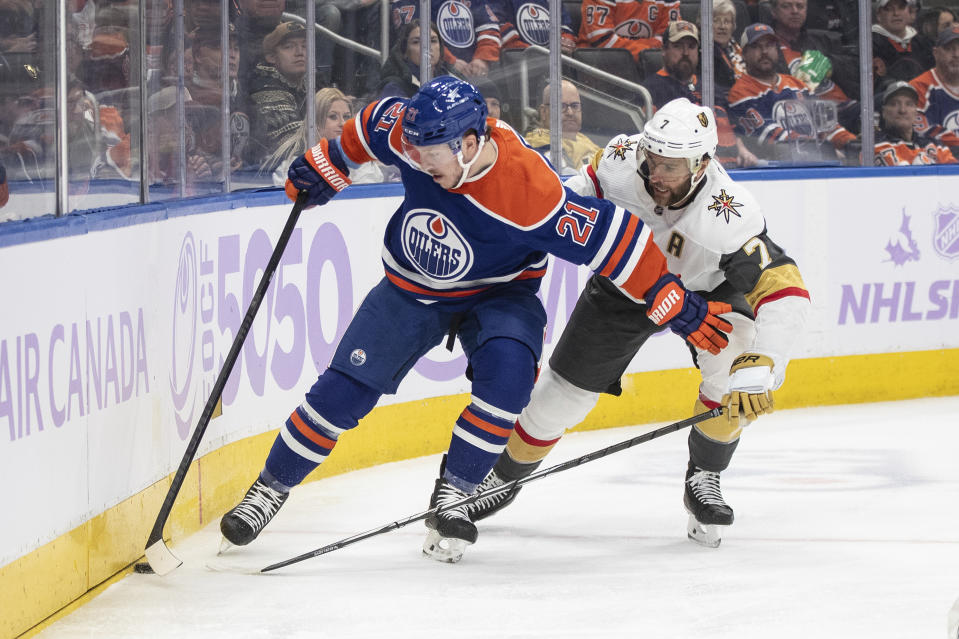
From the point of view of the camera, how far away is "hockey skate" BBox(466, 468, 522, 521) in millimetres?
3814

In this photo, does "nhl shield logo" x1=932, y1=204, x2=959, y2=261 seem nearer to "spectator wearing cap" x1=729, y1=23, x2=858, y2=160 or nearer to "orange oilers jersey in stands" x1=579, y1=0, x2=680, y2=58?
"spectator wearing cap" x1=729, y1=23, x2=858, y2=160

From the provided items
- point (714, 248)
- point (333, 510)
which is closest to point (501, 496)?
point (333, 510)

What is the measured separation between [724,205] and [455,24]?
7.48ft

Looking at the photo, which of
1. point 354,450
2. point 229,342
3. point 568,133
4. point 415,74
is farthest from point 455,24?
point 229,342

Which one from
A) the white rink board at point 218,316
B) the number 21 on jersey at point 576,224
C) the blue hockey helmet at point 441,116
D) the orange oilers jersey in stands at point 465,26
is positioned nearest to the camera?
the white rink board at point 218,316

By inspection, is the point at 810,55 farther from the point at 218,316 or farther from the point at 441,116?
the point at 441,116

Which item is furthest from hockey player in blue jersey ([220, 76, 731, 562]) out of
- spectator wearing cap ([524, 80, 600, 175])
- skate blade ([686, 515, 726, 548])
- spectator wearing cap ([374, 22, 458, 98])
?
spectator wearing cap ([524, 80, 600, 175])

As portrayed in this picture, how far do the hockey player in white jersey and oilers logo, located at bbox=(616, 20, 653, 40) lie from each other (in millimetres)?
2302

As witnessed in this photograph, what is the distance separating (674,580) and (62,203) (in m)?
1.62

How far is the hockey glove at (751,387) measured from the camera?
10.8 ft

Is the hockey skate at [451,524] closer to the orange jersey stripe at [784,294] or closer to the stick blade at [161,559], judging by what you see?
the stick blade at [161,559]

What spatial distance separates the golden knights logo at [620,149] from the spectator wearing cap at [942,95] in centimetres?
299

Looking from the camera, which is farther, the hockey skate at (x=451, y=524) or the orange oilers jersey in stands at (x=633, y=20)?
the orange oilers jersey in stands at (x=633, y=20)

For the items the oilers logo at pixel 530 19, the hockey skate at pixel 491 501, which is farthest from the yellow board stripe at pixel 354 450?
the oilers logo at pixel 530 19
